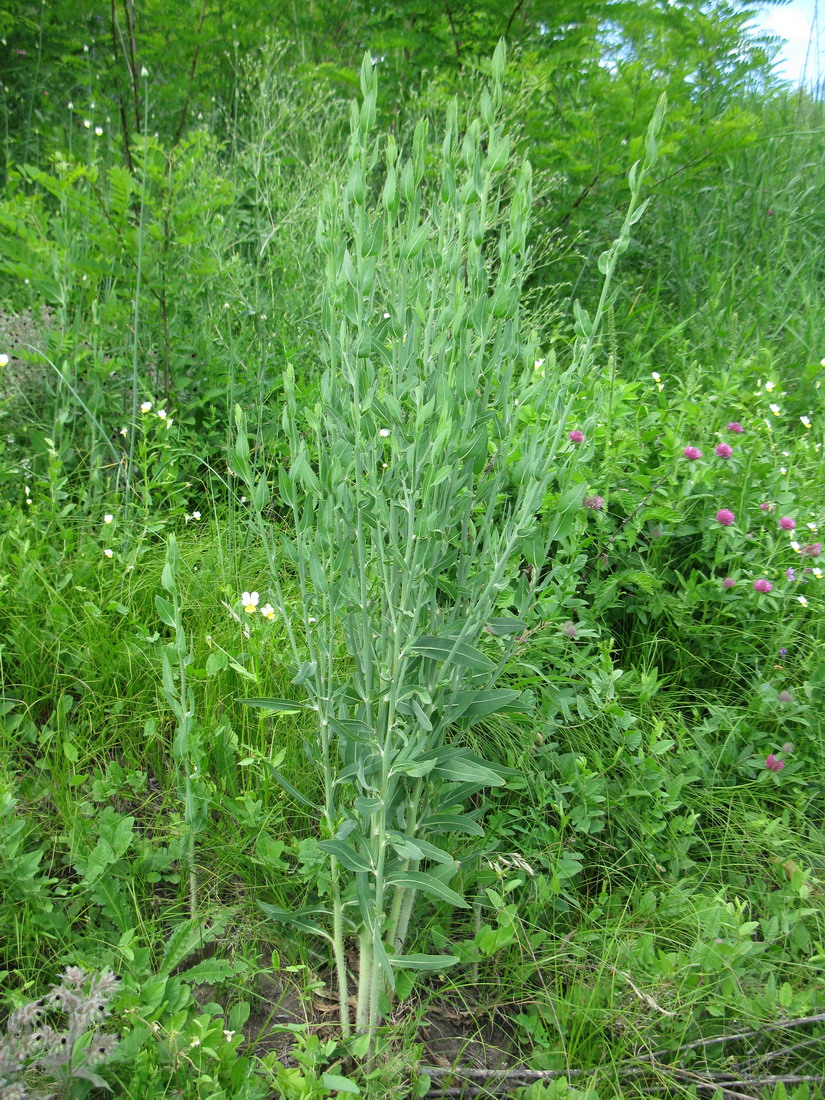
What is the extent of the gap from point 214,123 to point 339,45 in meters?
0.90

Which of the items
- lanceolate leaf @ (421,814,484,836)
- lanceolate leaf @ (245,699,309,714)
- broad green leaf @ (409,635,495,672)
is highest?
broad green leaf @ (409,635,495,672)

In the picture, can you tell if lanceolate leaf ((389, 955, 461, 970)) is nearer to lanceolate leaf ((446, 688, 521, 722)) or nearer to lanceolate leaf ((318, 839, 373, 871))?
lanceolate leaf ((318, 839, 373, 871))

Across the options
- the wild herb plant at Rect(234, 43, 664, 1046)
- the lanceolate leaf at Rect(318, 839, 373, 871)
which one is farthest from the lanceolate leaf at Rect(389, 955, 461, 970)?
the lanceolate leaf at Rect(318, 839, 373, 871)

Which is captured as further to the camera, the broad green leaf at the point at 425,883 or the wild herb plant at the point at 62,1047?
the broad green leaf at the point at 425,883

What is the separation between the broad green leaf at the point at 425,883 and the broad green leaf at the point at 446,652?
36 cm

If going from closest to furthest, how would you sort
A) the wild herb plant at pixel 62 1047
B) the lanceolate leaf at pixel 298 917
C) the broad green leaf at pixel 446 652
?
the wild herb plant at pixel 62 1047
the broad green leaf at pixel 446 652
the lanceolate leaf at pixel 298 917

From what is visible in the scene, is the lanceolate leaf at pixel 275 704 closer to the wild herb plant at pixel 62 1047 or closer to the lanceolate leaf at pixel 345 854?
the lanceolate leaf at pixel 345 854

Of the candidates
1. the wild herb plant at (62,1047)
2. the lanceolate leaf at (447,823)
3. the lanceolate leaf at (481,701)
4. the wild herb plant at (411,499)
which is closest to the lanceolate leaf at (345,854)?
the wild herb plant at (411,499)

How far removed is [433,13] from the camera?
4199mm

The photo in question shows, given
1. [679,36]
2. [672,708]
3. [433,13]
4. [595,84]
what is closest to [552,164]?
[595,84]

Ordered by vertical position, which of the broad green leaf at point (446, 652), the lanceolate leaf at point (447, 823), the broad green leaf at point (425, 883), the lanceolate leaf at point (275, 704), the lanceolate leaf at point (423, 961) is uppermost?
the broad green leaf at point (446, 652)

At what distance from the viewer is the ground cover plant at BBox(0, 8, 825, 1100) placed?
4.49 ft

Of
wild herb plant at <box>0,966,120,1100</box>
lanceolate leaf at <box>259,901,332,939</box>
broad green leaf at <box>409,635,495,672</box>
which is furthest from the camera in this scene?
lanceolate leaf at <box>259,901,332,939</box>

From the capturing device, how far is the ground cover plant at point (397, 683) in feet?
4.49
